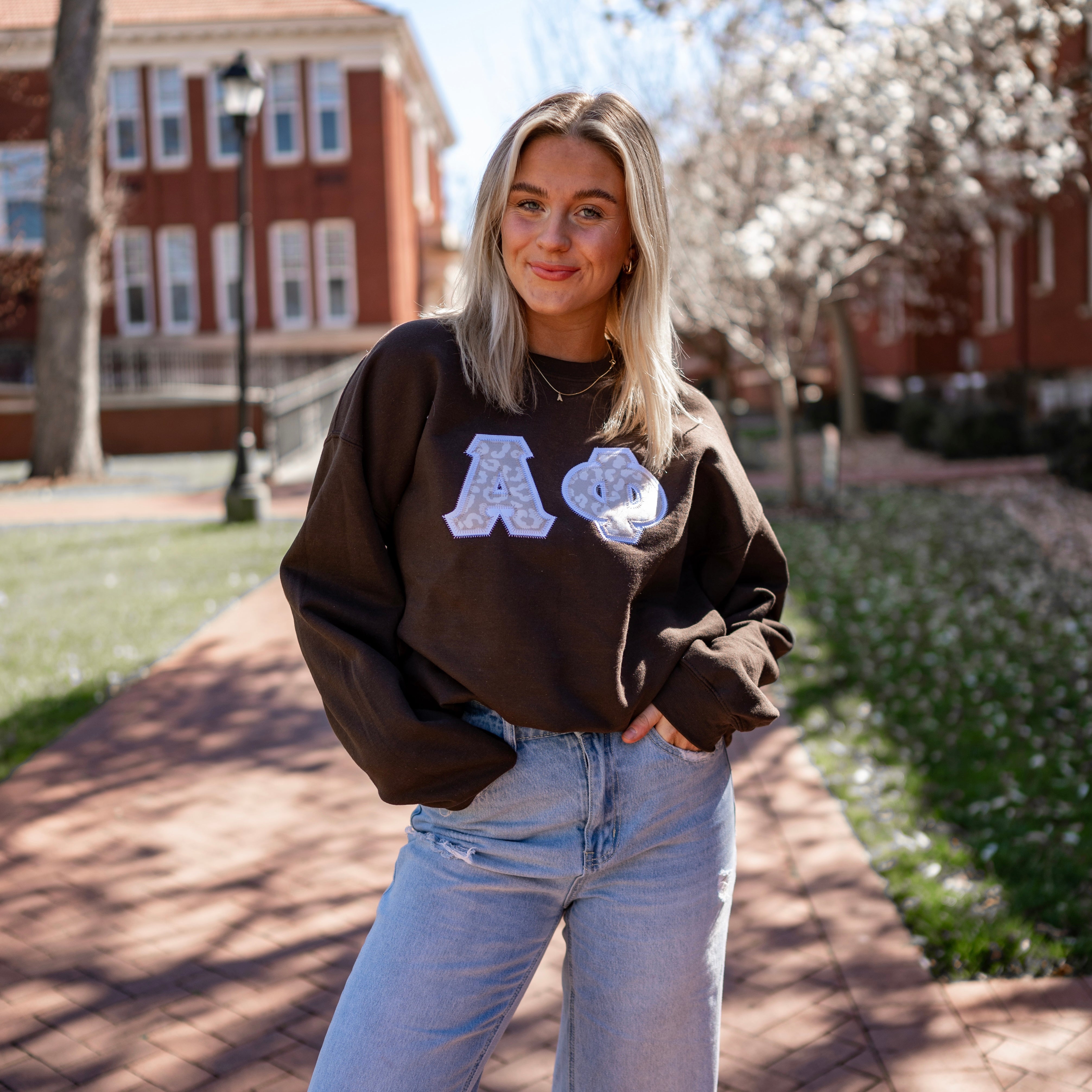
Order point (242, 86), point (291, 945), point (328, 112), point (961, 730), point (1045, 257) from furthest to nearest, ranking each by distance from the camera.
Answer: point (328, 112) < point (1045, 257) < point (242, 86) < point (961, 730) < point (291, 945)

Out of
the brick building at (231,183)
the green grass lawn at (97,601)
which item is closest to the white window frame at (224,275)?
the brick building at (231,183)

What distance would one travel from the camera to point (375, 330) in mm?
27750

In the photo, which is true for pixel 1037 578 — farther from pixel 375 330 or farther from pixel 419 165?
pixel 419 165

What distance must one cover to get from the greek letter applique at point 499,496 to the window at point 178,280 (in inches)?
1111

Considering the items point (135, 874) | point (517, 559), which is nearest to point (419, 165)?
point (135, 874)

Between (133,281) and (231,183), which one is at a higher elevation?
(231,183)

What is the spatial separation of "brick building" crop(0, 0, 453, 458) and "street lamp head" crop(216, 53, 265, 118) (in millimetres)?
13997

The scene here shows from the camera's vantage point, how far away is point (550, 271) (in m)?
2.03

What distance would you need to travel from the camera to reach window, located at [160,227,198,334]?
2848cm

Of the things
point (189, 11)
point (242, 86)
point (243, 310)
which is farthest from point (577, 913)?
point (189, 11)

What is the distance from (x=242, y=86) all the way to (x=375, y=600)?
12377 millimetres

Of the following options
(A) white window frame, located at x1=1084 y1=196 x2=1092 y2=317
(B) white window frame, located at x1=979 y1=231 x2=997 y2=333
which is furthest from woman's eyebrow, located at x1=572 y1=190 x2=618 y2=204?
(B) white window frame, located at x1=979 y1=231 x2=997 y2=333

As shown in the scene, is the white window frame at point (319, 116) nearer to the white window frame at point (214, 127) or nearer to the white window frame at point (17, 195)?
the white window frame at point (214, 127)

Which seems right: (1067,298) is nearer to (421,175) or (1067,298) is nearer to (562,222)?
(421,175)
